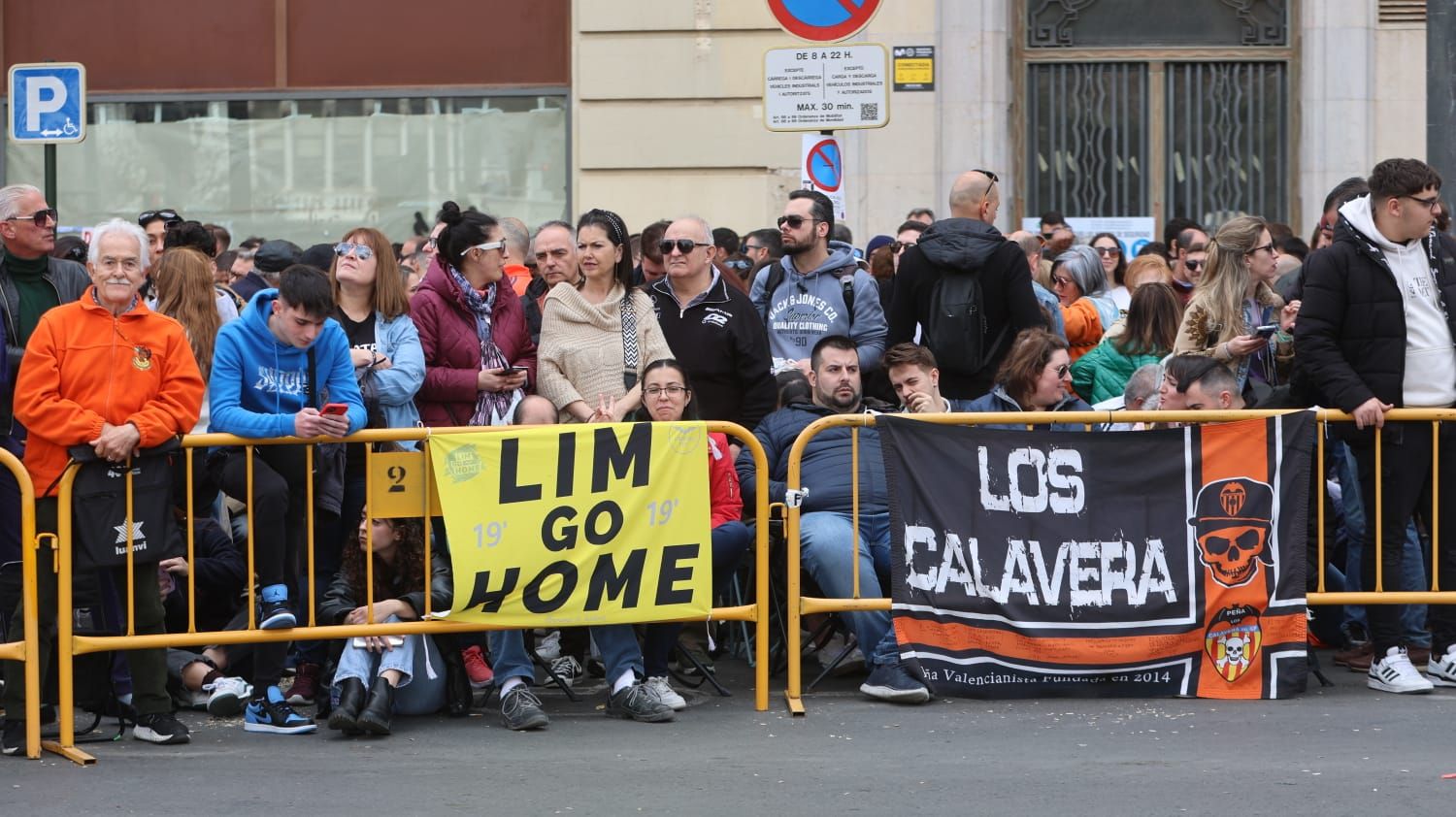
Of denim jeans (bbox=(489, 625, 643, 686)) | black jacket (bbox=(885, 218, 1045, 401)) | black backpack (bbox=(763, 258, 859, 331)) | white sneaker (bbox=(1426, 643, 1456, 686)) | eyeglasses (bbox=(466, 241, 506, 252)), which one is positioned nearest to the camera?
denim jeans (bbox=(489, 625, 643, 686))

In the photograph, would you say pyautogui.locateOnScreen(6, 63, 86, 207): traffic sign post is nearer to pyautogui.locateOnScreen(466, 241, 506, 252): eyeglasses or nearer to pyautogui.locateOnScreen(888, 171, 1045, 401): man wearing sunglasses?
pyautogui.locateOnScreen(466, 241, 506, 252): eyeglasses

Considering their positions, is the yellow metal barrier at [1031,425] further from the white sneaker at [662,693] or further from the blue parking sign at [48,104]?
the blue parking sign at [48,104]

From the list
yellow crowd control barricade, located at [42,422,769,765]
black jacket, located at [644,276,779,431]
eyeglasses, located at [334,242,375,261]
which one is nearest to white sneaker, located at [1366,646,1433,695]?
yellow crowd control barricade, located at [42,422,769,765]

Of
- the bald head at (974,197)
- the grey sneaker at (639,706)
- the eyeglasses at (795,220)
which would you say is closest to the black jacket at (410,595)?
the grey sneaker at (639,706)

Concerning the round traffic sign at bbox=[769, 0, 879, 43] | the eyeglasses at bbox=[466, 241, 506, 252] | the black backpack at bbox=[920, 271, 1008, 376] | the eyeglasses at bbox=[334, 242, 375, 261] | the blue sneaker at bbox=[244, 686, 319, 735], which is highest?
the round traffic sign at bbox=[769, 0, 879, 43]

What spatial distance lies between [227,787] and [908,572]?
2882 millimetres

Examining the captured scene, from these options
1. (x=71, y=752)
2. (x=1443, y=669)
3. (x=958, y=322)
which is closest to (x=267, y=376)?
(x=71, y=752)

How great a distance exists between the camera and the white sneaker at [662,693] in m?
8.39

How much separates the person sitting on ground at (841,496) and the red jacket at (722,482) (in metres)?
0.13

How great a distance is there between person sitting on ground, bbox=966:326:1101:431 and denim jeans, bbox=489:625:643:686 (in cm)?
198

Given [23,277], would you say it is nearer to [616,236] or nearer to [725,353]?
[616,236]

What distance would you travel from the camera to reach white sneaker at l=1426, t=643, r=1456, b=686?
347 inches

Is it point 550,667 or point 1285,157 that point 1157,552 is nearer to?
point 550,667

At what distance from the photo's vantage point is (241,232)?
1714cm
